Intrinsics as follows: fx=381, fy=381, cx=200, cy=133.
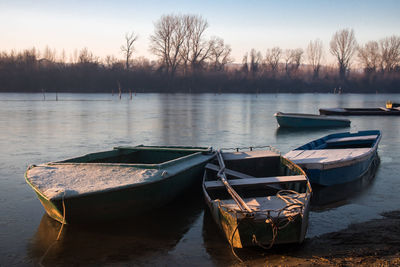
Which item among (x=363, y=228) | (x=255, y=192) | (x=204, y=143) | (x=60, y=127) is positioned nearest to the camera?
(x=363, y=228)

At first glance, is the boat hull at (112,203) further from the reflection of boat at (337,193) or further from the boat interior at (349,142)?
the boat interior at (349,142)

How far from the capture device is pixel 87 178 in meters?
6.20

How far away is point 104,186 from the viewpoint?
577 cm

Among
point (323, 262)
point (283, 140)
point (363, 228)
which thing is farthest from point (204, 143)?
point (323, 262)

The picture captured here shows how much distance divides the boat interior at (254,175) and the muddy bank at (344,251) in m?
1.42

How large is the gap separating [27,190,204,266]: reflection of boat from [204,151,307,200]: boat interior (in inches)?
30.0

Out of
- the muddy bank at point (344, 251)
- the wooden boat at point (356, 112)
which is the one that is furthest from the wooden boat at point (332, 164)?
the wooden boat at point (356, 112)

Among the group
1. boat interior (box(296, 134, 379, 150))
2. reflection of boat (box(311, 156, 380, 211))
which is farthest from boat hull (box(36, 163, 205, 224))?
boat interior (box(296, 134, 379, 150))

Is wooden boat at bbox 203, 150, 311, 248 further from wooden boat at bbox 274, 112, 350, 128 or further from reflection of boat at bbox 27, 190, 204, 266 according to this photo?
wooden boat at bbox 274, 112, 350, 128

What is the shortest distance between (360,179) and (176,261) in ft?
19.9

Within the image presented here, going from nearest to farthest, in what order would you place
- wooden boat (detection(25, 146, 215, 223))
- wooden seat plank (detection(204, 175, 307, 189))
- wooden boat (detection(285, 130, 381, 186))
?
wooden boat (detection(25, 146, 215, 223)), wooden seat plank (detection(204, 175, 307, 189)), wooden boat (detection(285, 130, 381, 186))

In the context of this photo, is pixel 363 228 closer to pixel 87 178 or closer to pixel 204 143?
pixel 87 178

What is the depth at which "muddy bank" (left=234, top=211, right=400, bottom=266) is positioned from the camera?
484 centimetres

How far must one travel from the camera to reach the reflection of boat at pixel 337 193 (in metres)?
7.48
